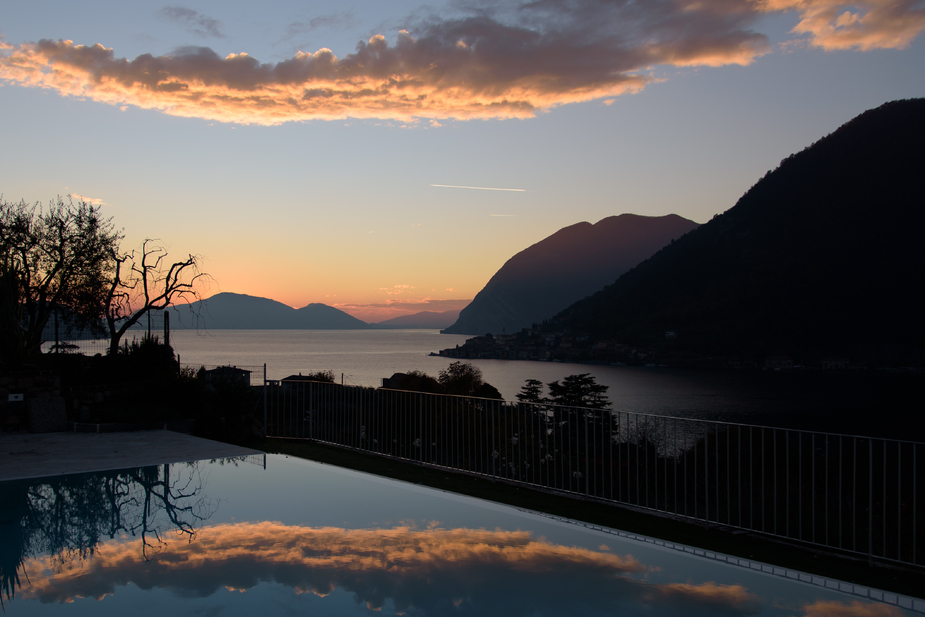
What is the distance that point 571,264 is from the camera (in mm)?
154750

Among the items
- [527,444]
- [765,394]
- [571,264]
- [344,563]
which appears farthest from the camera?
[571,264]

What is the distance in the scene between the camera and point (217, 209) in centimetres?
2666

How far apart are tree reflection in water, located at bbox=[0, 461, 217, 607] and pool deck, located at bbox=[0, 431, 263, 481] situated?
0.40 metres

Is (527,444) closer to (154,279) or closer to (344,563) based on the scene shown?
(344,563)

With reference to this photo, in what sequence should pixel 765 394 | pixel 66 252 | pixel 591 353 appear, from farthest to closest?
1. pixel 591 353
2. pixel 765 394
3. pixel 66 252

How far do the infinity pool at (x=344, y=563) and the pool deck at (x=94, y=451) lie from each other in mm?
715

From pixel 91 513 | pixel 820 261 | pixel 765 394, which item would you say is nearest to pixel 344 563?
pixel 91 513

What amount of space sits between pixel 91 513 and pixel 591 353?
9380 cm

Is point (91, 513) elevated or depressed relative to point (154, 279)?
depressed

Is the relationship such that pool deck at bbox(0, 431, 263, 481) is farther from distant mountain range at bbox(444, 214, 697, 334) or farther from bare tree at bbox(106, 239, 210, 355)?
distant mountain range at bbox(444, 214, 697, 334)

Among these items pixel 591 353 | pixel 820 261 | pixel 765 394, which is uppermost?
pixel 820 261

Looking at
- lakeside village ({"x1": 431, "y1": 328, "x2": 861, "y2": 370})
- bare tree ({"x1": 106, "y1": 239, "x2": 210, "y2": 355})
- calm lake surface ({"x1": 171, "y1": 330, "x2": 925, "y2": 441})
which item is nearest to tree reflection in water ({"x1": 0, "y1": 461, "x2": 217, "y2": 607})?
bare tree ({"x1": 106, "y1": 239, "x2": 210, "y2": 355})

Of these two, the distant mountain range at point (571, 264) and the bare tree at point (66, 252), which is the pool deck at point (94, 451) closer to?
the bare tree at point (66, 252)

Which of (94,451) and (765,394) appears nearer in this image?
(94,451)
